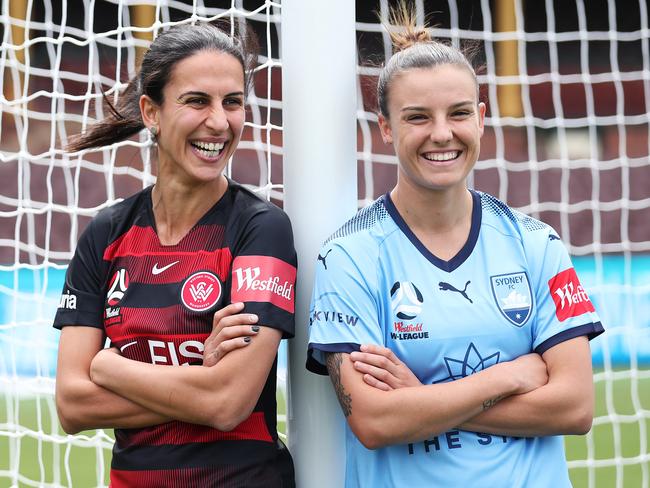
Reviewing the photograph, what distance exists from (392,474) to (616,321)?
6.35 m

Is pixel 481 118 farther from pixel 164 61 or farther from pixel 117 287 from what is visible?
pixel 117 287

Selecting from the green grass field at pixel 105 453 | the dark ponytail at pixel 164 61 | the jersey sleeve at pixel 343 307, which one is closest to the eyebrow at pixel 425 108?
the jersey sleeve at pixel 343 307

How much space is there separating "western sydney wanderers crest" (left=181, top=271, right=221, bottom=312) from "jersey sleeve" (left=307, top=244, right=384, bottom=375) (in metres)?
0.23

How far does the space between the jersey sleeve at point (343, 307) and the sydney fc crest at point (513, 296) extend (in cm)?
28

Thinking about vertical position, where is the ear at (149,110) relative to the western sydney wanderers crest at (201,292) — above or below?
above

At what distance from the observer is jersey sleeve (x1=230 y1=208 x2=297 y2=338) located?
209 centimetres

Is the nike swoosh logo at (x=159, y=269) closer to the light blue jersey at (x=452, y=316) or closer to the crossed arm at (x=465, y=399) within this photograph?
the light blue jersey at (x=452, y=316)

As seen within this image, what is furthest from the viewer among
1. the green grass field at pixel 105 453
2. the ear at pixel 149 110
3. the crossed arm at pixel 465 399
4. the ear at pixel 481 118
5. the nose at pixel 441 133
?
the green grass field at pixel 105 453

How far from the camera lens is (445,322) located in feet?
A: 6.65

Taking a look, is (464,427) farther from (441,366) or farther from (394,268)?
(394,268)

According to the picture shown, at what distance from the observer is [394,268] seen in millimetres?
2107

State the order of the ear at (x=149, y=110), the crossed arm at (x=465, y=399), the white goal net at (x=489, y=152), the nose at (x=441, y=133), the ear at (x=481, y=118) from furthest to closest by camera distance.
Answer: the white goal net at (x=489, y=152), the ear at (x=149, y=110), the ear at (x=481, y=118), the nose at (x=441, y=133), the crossed arm at (x=465, y=399)

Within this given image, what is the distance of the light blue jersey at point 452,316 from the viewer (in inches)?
79.3

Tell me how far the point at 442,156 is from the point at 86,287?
0.92 meters
